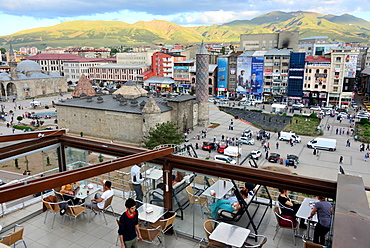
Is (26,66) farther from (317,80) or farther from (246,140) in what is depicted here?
(317,80)

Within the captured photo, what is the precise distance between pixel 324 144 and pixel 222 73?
32.3 meters

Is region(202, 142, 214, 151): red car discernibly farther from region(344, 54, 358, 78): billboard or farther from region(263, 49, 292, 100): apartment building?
region(344, 54, 358, 78): billboard

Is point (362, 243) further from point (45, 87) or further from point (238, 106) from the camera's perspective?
point (45, 87)

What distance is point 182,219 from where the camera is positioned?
6777 millimetres

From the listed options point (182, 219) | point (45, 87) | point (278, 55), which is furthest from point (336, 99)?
point (45, 87)

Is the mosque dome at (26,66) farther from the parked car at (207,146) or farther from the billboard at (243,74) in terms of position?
the parked car at (207,146)

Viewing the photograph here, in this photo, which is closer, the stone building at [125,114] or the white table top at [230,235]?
the white table top at [230,235]

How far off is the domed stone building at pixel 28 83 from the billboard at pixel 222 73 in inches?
1328

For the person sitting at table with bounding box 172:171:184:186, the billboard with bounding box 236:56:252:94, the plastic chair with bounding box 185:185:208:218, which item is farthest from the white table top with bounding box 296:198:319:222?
the billboard with bounding box 236:56:252:94

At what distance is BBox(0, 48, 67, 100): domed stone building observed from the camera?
178 feet

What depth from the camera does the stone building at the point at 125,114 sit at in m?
27.8

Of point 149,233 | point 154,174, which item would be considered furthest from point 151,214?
point 154,174

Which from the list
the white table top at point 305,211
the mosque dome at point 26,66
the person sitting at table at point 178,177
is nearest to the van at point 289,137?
the person sitting at table at point 178,177

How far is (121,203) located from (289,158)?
63.6 ft
